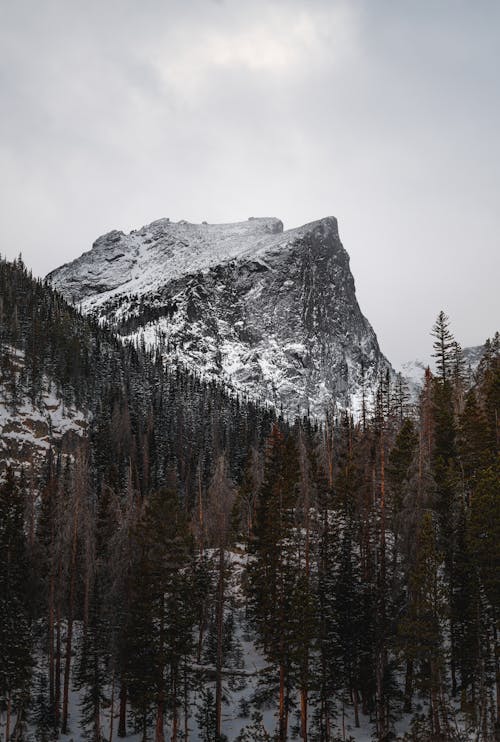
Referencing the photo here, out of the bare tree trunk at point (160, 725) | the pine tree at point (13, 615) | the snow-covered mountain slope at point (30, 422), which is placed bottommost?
the bare tree trunk at point (160, 725)

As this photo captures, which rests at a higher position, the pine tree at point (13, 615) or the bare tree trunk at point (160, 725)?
the pine tree at point (13, 615)

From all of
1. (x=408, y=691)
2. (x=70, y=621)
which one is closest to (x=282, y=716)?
(x=408, y=691)

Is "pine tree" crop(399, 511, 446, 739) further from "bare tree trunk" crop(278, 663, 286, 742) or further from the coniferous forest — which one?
"bare tree trunk" crop(278, 663, 286, 742)

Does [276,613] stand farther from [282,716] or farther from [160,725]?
[160,725]

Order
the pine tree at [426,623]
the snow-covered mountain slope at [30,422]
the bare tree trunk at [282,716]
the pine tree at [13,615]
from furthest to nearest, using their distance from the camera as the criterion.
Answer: the snow-covered mountain slope at [30,422] → the pine tree at [13,615] → the bare tree trunk at [282,716] → the pine tree at [426,623]

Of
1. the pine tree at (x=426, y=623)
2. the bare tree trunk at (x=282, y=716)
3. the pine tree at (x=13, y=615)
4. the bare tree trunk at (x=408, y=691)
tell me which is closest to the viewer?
the pine tree at (x=426, y=623)

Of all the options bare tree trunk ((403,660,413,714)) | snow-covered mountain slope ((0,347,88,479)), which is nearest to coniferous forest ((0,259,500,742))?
bare tree trunk ((403,660,413,714))

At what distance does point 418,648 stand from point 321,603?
23.8 ft

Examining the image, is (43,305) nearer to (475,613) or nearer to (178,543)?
(178,543)

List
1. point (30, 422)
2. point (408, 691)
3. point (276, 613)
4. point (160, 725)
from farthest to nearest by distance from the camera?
1. point (30, 422)
2. point (408, 691)
3. point (276, 613)
4. point (160, 725)

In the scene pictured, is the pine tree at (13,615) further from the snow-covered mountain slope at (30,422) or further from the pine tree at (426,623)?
the snow-covered mountain slope at (30,422)

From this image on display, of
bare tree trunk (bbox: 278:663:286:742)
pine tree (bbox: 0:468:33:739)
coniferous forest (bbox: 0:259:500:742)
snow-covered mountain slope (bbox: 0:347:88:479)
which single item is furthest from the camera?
snow-covered mountain slope (bbox: 0:347:88:479)

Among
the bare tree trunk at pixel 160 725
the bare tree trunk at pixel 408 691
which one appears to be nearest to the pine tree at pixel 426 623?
the bare tree trunk at pixel 408 691

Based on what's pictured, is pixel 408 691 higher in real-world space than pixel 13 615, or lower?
lower
